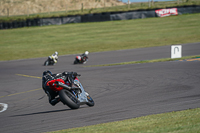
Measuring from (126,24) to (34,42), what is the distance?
1239 centimetres

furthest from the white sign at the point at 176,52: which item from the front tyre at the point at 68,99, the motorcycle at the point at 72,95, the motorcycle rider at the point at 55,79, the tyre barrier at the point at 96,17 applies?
the tyre barrier at the point at 96,17

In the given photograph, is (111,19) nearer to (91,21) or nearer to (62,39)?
(91,21)

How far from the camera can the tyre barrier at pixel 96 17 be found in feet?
135

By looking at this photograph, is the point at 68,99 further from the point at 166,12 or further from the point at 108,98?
the point at 166,12

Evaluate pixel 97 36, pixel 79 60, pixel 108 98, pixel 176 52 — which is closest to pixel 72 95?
pixel 108 98

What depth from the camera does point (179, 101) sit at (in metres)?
8.72

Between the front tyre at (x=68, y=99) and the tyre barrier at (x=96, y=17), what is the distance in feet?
111

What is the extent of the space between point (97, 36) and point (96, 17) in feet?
13.4

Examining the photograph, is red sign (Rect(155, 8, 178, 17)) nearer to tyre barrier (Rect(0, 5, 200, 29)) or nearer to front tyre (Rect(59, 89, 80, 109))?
tyre barrier (Rect(0, 5, 200, 29))

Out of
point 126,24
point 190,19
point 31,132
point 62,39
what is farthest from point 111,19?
point 31,132

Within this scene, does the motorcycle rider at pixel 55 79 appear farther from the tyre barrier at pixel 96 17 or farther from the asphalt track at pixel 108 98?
the tyre barrier at pixel 96 17

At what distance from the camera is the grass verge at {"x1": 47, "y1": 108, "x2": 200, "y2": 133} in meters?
5.54

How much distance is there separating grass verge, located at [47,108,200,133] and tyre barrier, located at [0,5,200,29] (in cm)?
3519

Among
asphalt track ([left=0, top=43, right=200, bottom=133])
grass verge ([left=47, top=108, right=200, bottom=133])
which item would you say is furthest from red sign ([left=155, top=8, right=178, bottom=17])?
grass verge ([left=47, top=108, right=200, bottom=133])
